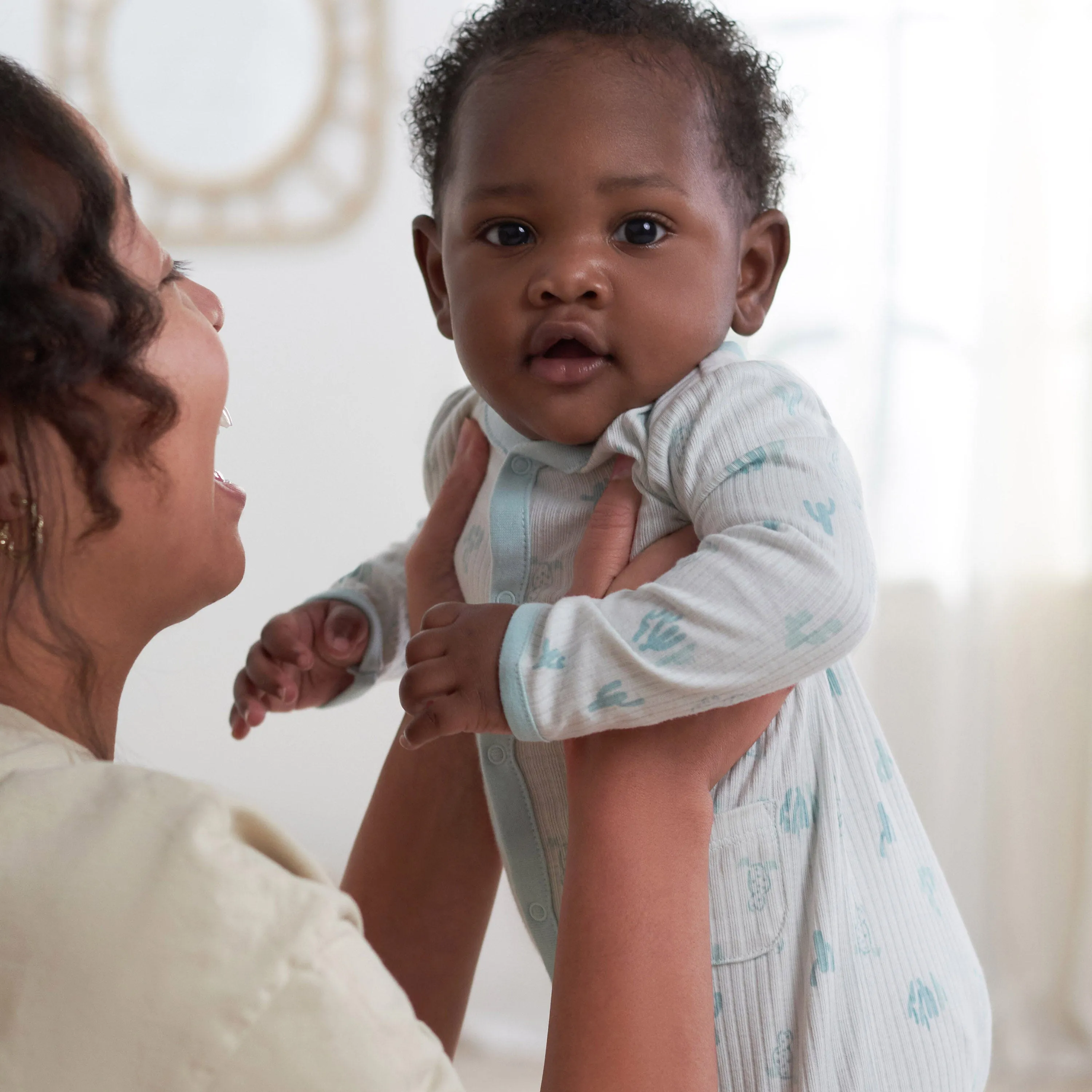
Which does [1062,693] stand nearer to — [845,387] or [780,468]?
[845,387]

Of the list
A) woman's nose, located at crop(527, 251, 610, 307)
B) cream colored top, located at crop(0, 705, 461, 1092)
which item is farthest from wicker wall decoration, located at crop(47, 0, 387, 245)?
cream colored top, located at crop(0, 705, 461, 1092)

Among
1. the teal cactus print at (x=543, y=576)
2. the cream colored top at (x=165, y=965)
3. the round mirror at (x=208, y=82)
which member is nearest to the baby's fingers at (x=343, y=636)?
the teal cactus print at (x=543, y=576)

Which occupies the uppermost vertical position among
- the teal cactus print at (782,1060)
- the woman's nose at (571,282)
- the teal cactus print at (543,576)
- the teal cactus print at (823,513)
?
the woman's nose at (571,282)

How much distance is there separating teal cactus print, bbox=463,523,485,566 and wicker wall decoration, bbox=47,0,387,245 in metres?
1.37

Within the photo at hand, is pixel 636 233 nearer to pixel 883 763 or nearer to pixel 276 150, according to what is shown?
pixel 883 763

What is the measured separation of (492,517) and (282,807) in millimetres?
1533

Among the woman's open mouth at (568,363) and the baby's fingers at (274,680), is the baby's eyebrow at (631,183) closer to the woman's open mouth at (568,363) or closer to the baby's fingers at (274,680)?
the woman's open mouth at (568,363)

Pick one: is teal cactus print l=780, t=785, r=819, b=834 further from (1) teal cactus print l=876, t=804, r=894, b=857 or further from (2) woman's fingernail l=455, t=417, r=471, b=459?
(2) woman's fingernail l=455, t=417, r=471, b=459

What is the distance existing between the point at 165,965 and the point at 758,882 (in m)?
0.46

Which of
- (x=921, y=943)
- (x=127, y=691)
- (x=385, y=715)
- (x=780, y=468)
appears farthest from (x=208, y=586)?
(x=127, y=691)

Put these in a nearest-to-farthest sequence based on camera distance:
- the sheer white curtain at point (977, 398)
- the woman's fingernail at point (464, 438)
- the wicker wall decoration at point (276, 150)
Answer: the woman's fingernail at point (464, 438) → the sheer white curtain at point (977, 398) → the wicker wall decoration at point (276, 150)

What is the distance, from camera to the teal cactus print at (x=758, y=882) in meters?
0.83

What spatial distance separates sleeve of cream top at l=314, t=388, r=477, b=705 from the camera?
3.59 feet

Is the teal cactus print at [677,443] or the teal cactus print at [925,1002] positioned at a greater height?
the teal cactus print at [677,443]
